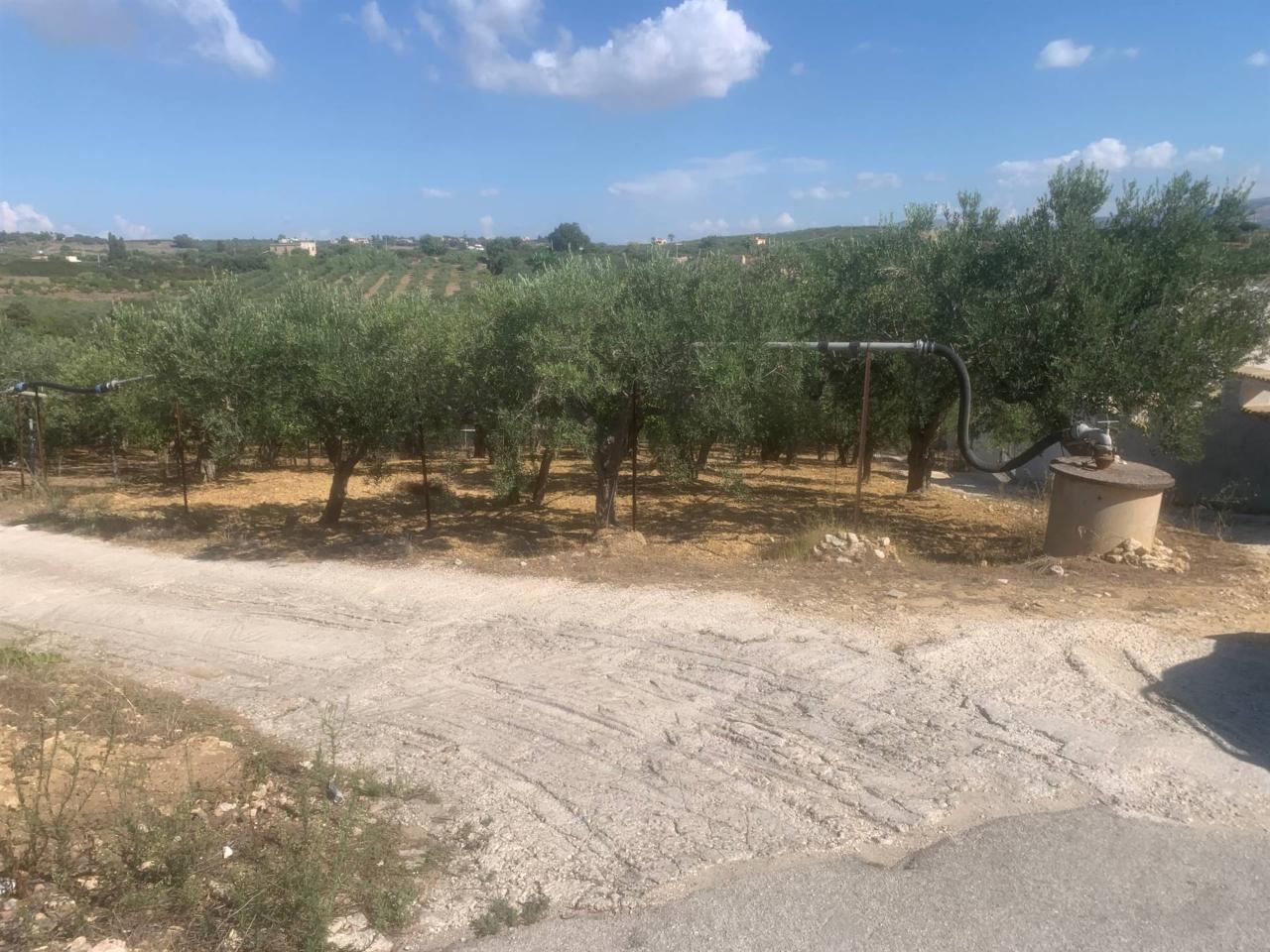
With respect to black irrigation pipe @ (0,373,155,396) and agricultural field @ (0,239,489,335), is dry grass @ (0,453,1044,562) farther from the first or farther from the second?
agricultural field @ (0,239,489,335)

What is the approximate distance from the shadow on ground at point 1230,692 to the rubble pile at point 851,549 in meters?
3.68

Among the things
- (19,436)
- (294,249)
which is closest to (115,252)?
(294,249)

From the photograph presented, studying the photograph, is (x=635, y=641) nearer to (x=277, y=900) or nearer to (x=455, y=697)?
(x=455, y=697)

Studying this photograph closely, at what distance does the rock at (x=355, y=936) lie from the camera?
3.95 m

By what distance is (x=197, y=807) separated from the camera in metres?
5.16

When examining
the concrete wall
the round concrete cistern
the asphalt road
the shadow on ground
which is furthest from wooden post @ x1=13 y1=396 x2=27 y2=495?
the concrete wall

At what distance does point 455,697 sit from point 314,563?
522 centimetres

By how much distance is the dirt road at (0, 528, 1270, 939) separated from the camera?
491 centimetres

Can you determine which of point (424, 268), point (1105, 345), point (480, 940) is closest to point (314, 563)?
point (480, 940)

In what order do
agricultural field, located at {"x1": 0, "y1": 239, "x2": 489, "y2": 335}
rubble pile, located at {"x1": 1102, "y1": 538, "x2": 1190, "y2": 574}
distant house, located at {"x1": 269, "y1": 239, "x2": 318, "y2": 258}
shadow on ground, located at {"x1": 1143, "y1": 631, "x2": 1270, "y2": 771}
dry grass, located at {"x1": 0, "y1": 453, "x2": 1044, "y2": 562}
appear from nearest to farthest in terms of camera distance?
shadow on ground, located at {"x1": 1143, "y1": 631, "x2": 1270, "y2": 771}, rubble pile, located at {"x1": 1102, "y1": 538, "x2": 1190, "y2": 574}, dry grass, located at {"x1": 0, "y1": 453, "x2": 1044, "y2": 562}, agricultural field, located at {"x1": 0, "y1": 239, "x2": 489, "y2": 335}, distant house, located at {"x1": 269, "y1": 239, "x2": 318, "y2": 258}

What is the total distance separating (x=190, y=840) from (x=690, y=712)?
3.28m

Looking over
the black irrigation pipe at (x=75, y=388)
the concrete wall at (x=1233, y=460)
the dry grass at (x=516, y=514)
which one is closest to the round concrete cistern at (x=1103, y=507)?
the dry grass at (x=516, y=514)

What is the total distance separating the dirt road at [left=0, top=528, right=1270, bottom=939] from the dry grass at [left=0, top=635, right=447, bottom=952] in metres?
0.38

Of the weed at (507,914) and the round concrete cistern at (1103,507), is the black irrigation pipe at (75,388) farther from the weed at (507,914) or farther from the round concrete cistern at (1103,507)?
the round concrete cistern at (1103,507)
